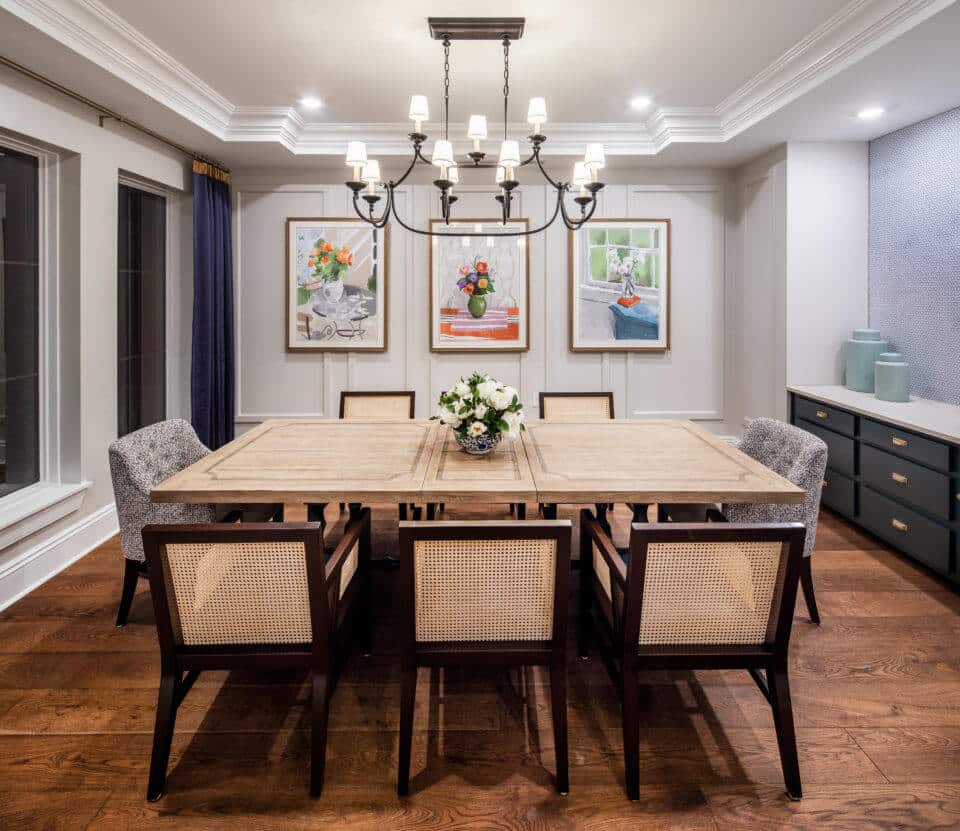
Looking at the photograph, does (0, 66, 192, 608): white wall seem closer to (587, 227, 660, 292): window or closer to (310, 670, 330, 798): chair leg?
(310, 670, 330, 798): chair leg

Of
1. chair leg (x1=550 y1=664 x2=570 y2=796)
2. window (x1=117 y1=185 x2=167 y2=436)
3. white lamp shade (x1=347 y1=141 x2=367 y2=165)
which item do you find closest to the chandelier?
white lamp shade (x1=347 y1=141 x2=367 y2=165)

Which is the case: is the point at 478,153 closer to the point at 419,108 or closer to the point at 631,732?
the point at 419,108

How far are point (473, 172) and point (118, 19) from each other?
8.39 ft

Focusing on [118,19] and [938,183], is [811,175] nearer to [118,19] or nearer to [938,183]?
[938,183]

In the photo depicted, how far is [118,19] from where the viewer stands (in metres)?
2.75

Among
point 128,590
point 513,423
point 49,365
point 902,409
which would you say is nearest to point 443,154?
point 513,423

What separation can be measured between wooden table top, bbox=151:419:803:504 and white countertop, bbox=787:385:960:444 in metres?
1.07

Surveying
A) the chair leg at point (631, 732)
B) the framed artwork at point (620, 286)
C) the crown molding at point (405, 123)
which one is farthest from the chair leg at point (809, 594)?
the framed artwork at point (620, 286)

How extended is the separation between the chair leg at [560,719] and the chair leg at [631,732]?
0.51 feet

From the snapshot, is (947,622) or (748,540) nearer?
(748,540)

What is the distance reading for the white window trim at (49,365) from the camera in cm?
307

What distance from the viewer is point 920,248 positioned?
12.3 feet

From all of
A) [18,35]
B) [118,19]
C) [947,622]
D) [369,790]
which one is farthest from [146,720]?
[947,622]

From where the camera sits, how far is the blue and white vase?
2.43m
